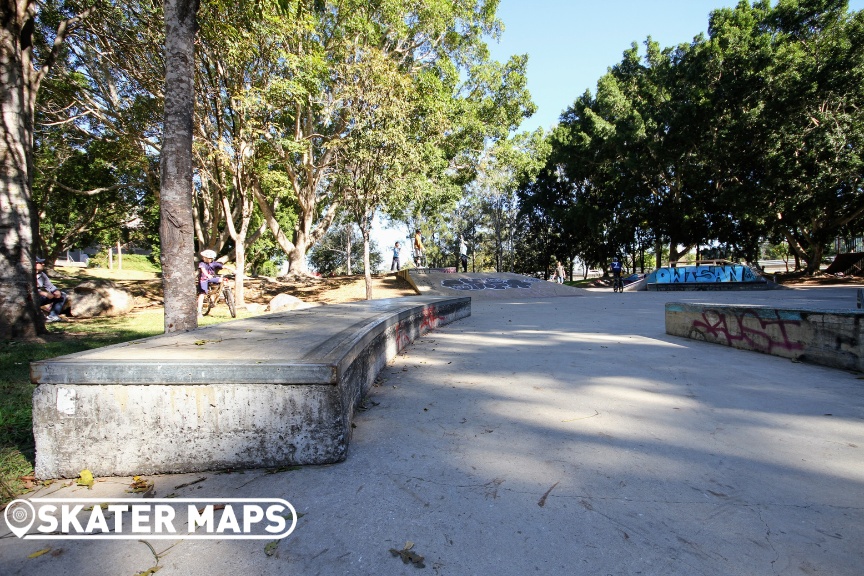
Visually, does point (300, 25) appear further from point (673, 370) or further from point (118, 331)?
point (673, 370)

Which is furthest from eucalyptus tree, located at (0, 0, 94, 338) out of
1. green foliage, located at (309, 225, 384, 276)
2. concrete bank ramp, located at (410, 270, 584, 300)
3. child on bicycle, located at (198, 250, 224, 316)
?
green foliage, located at (309, 225, 384, 276)

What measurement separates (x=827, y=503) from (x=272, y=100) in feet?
39.2

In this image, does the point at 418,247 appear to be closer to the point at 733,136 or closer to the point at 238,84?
the point at 238,84

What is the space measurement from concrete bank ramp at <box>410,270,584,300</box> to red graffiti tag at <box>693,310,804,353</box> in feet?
39.0

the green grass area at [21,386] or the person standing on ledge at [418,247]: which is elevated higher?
the person standing on ledge at [418,247]

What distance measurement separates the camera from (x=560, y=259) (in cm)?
3938

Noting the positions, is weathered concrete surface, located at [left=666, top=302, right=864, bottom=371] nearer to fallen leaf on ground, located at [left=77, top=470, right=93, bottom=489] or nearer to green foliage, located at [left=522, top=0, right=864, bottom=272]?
fallen leaf on ground, located at [left=77, top=470, right=93, bottom=489]

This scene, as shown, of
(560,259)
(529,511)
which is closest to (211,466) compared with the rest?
(529,511)

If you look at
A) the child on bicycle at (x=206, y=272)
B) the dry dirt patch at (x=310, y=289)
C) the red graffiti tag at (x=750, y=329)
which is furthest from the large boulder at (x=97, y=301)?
the red graffiti tag at (x=750, y=329)

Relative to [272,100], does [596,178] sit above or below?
above

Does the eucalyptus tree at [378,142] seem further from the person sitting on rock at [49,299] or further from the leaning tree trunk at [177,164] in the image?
the leaning tree trunk at [177,164]

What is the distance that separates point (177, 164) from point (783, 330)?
726cm

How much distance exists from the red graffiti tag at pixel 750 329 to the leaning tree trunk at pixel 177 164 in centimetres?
689

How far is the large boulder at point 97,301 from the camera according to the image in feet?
34.2
